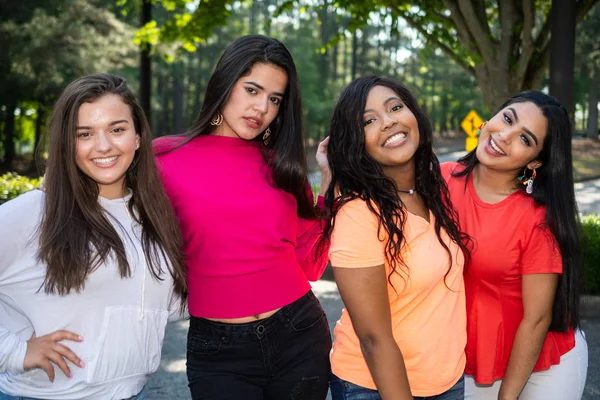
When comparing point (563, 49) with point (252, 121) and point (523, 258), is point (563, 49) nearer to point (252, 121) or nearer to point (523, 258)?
point (523, 258)

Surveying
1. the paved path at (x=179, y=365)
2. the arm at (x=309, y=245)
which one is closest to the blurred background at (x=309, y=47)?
the arm at (x=309, y=245)

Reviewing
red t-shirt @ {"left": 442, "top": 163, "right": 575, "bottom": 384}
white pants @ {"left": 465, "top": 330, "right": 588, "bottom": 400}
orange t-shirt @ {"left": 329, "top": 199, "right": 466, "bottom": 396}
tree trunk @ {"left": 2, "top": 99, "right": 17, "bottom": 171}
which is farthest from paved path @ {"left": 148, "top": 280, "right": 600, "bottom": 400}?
tree trunk @ {"left": 2, "top": 99, "right": 17, "bottom": 171}

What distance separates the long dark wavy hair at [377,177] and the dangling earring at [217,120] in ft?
2.61

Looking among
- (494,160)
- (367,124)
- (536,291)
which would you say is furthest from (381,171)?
(536,291)

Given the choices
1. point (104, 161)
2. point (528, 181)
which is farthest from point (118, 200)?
point (528, 181)

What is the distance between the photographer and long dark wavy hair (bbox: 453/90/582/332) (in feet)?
8.64

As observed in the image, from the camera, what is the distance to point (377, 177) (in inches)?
93.1

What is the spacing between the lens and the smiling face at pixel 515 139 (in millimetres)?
2736

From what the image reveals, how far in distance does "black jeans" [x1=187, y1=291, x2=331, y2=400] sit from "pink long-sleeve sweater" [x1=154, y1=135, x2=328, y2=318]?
0.08 meters

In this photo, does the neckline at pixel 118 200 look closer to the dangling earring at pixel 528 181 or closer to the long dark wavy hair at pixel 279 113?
the long dark wavy hair at pixel 279 113

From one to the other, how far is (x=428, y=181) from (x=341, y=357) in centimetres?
80

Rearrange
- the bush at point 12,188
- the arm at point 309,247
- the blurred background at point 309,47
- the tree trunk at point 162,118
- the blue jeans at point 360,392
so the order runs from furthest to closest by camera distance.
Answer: the tree trunk at point 162,118 → the bush at point 12,188 → the blurred background at point 309,47 → the arm at point 309,247 → the blue jeans at point 360,392

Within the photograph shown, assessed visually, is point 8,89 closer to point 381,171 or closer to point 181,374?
point 181,374

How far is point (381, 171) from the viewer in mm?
2426
